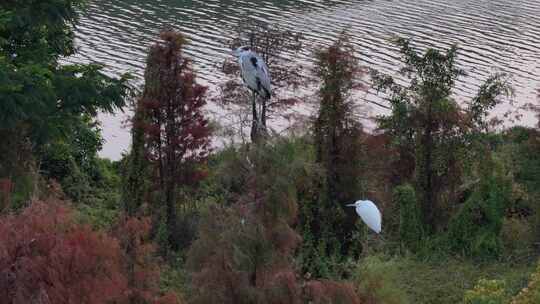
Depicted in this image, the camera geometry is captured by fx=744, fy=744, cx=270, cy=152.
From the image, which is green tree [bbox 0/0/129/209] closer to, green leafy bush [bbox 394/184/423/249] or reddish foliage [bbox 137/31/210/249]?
reddish foliage [bbox 137/31/210/249]

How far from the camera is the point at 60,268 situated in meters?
6.21

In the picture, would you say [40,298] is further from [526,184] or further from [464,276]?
[526,184]

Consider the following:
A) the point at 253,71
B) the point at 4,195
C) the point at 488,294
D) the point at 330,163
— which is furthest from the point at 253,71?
the point at 488,294

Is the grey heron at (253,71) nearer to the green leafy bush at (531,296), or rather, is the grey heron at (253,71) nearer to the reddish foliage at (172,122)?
the reddish foliage at (172,122)

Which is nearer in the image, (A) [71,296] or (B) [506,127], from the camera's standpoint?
(A) [71,296]

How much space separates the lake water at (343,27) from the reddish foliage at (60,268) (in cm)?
1298

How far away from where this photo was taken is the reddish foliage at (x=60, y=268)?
6.15 m

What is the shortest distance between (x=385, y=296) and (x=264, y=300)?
4.52 ft

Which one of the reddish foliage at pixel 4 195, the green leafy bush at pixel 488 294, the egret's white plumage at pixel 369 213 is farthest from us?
the egret's white plumage at pixel 369 213

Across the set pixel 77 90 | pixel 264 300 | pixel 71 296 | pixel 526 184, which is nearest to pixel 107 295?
pixel 71 296

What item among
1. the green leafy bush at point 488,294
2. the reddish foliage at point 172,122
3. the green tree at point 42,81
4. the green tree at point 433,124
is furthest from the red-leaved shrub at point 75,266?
the green tree at point 433,124

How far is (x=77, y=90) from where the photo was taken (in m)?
12.9

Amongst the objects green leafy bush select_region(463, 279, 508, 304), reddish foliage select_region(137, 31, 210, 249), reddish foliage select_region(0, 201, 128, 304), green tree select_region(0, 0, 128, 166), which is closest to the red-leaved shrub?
reddish foliage select_region(0, 201, 128, 304)

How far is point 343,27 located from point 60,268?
2249 centimetres
